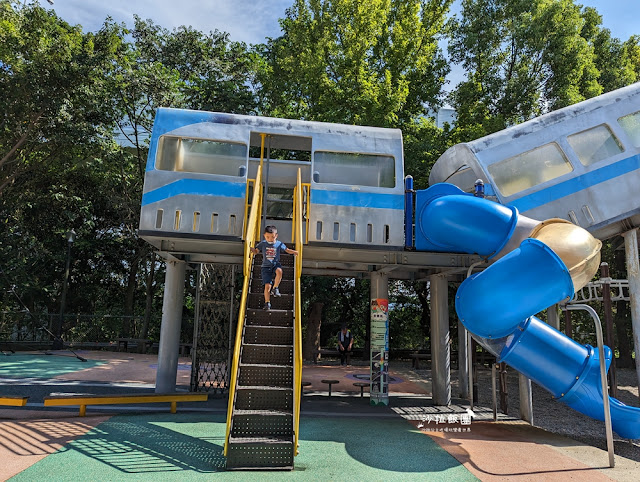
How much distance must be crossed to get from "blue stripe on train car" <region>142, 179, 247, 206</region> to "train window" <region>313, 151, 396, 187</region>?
1928 mm

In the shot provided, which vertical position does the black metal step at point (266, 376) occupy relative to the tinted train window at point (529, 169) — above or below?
below

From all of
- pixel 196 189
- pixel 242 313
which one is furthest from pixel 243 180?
pixel 242 313

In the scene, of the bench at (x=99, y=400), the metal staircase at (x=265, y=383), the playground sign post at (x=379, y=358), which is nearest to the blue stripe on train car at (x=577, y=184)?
the playground sign post at (x=379, y=358)

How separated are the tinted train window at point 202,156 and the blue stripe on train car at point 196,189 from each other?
0.40m

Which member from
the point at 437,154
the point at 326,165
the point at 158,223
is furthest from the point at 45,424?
the point at 437,154

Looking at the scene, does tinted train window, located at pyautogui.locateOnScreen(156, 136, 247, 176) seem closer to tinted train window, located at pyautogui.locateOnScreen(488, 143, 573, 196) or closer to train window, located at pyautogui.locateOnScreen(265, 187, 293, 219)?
train window, located at pyautogui.locateOnScreen(265, 187, 293, 219)

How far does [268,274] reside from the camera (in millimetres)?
9008

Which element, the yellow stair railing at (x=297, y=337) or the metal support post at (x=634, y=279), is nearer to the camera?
the yellow stair railing at (x=297, y=337)

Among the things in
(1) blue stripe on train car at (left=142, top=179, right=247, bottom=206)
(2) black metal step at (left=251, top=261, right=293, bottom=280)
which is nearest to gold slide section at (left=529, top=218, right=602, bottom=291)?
(2) black metal step at (left=251, top=261, right=293, bottom=280)

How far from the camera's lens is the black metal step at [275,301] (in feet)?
30.0

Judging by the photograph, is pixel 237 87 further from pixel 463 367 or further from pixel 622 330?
pixel 622 330

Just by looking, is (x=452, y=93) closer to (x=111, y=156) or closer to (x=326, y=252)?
(x=326, y=252)

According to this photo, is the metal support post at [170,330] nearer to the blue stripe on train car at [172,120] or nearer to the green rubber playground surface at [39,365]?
the blue stripe on train car at [172,120]

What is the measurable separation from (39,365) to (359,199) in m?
14.4
